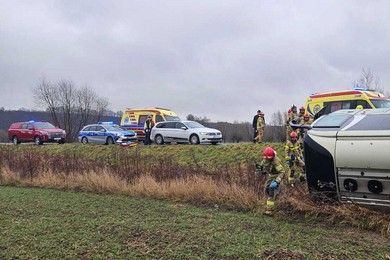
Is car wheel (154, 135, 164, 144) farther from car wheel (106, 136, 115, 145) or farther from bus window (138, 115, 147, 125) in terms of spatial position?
bus window (138, 115, 147, 125)

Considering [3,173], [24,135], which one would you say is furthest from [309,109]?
[24,135]

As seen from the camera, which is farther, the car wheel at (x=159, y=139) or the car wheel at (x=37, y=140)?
the car wheel at (x=37, y=140)

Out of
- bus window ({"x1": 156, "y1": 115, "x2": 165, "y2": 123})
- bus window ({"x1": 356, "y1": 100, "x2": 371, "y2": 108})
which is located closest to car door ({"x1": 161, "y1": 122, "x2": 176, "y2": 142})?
bus window ({"x1": 156, "y1": 115, "x2": 165, "y2": 123})

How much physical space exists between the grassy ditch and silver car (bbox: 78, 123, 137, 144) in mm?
7520

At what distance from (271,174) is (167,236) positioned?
8.72 ft

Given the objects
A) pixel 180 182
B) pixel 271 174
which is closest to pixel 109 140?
pixel 180 182

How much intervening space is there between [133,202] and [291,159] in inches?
165

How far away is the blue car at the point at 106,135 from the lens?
2164 cm

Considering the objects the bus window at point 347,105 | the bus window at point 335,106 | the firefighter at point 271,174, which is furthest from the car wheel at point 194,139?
the firefighter at point 271,174

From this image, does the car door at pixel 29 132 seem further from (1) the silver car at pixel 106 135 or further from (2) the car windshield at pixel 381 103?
(2) the car windshield at pixel 381 103

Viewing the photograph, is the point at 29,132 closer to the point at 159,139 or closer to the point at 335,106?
the point at 159,139

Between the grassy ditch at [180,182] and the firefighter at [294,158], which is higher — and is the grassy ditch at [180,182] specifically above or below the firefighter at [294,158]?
below

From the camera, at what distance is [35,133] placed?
78.1 feet

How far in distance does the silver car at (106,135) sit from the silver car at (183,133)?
1763mm
